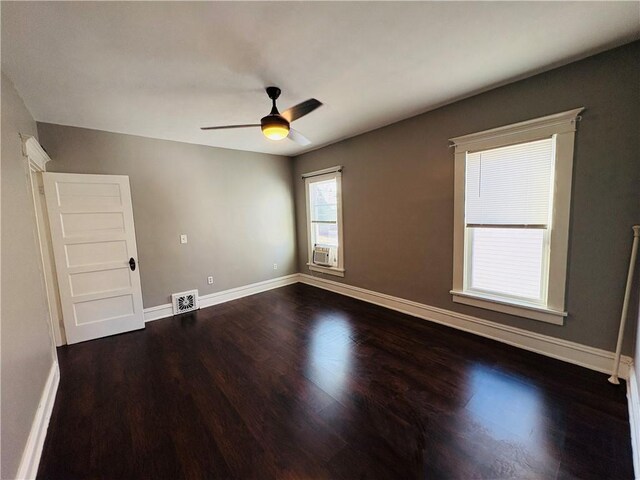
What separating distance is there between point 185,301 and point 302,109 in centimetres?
328

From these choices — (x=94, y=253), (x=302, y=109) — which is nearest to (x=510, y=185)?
(x=302, y=109)

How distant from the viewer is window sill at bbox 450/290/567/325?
229 centimetres

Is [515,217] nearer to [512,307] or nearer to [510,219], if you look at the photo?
[510,219]

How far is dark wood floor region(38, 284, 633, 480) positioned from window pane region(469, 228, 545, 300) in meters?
0.61

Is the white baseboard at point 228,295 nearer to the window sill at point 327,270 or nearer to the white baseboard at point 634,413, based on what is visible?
the window sill at point 327,270

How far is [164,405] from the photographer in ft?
6.32

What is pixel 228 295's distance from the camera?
14.1 feet

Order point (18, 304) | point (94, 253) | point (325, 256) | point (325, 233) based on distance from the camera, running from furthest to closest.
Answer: point (325, 233), point (325, 256), point (94, 253), point (18, 304)

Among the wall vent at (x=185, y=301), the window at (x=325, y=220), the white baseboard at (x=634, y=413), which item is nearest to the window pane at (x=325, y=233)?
the window at (x=325, y=220)

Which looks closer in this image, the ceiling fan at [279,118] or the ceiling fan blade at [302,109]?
the ceiling fan blade at [302,109]

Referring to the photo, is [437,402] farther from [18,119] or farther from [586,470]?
[18,119]

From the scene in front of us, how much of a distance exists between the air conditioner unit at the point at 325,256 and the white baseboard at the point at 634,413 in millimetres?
3343

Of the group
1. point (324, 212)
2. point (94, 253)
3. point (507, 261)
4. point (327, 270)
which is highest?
point (324, 212)

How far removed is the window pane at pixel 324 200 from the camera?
441cm
